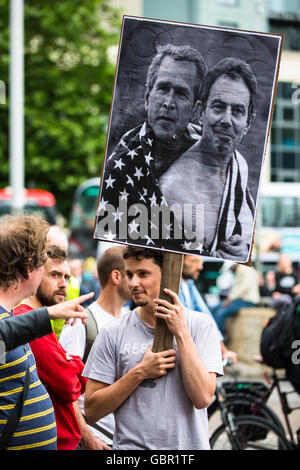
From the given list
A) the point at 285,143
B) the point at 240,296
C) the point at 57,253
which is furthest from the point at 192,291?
the point at 285,143

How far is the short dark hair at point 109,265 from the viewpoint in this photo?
13.6 feet

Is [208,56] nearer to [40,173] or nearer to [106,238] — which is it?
[106,238]

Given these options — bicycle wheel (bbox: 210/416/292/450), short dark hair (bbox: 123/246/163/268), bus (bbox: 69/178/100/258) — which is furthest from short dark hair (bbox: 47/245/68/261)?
bus (bbox: 69/178/100/258)

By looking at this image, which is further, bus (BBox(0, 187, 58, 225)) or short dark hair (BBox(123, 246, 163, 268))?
bus (BBox(0, 187, 58, 225))

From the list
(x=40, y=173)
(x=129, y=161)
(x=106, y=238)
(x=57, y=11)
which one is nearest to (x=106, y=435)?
(x=106, y=238)

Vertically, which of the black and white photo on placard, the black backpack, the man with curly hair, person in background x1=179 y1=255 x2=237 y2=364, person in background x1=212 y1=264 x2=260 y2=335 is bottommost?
person in background x1=212 y1=264 x2=260 y2=335

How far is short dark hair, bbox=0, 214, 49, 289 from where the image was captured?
2.64 meters

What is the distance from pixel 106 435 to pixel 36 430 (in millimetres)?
Result: 1038

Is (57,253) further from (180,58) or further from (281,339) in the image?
(281,339)

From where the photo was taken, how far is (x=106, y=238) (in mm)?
2936

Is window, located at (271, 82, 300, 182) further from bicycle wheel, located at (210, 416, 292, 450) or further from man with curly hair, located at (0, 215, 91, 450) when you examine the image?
man with curly hair, located at (0, 215, 91, 450)

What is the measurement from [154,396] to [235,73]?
1.30 m

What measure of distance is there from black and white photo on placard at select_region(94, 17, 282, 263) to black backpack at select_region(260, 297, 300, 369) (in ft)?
8.95

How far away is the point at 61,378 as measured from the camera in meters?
3.19
